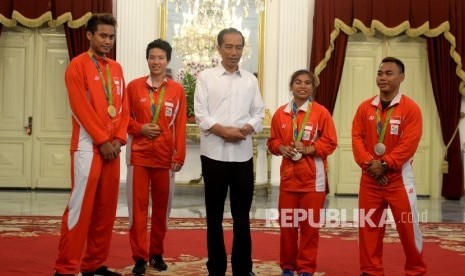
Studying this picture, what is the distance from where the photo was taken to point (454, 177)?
10.6 meters

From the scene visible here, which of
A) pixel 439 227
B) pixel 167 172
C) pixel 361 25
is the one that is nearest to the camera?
pixel 167 172

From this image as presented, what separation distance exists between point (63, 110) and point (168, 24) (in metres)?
2.03

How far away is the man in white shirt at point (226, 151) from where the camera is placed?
4434 millimetres

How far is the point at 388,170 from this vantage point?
4551 mm

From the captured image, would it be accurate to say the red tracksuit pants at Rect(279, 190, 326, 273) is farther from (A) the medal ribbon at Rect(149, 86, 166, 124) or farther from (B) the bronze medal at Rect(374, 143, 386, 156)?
(A) the medal ribbon at Rect(149, 86, 166, 124)

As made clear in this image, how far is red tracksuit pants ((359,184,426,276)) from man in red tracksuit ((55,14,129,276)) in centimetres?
161

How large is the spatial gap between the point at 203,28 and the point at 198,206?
8.75 ft

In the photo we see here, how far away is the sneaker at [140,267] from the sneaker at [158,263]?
13 centimetres

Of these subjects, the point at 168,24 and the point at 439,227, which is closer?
the point at 439,227

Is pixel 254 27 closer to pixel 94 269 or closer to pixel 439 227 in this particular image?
pixel 439 227

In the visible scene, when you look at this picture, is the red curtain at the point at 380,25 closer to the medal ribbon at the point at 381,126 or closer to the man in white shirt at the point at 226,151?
the medal ribbon at the point at 381,126

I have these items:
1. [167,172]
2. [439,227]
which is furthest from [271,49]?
[167,172]

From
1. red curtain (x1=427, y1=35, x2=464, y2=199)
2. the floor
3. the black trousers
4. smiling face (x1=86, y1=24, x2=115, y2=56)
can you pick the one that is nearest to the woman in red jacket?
the black trousers

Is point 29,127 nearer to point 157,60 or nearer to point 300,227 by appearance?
point 157,60
